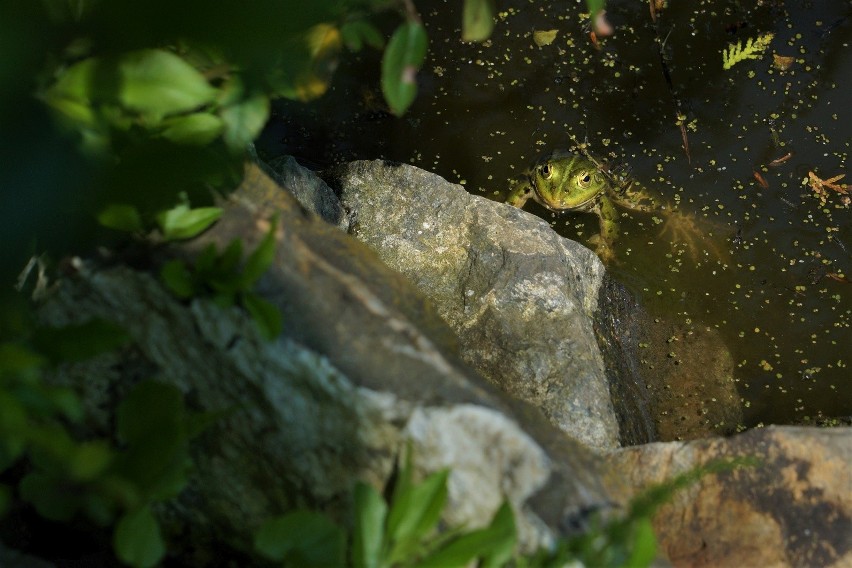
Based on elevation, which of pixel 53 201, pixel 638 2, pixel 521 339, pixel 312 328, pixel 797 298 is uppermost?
pixel 53 201

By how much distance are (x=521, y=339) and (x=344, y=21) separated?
1.69 metres

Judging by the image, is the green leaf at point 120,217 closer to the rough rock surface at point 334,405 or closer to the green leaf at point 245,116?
the rough rock surface at point 334,405

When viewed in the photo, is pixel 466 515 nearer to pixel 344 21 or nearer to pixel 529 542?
pixel 529 542

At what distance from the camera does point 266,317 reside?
1.65 m

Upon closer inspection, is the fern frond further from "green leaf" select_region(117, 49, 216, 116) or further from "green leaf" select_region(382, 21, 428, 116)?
"green leaf" select_region(117, 49, 216, 116)

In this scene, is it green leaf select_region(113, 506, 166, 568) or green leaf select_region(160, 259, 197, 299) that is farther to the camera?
green leaf select_region(160, 259, 197, 299)

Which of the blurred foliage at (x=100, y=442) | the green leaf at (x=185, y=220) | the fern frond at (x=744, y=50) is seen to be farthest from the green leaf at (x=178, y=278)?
the fern frond at (x=744, y=50)

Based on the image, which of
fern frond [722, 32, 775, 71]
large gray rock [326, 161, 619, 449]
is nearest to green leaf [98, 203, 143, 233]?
large gray rock [326, 161, 619, 449]

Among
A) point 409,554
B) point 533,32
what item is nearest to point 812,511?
point 409,554

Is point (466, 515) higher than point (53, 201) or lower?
lower

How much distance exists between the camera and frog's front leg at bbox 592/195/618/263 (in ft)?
13.4

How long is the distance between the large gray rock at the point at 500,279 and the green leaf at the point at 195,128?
1.65 meters

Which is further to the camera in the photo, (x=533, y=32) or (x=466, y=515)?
(x=533, y=32)

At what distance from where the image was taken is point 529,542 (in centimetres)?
169
